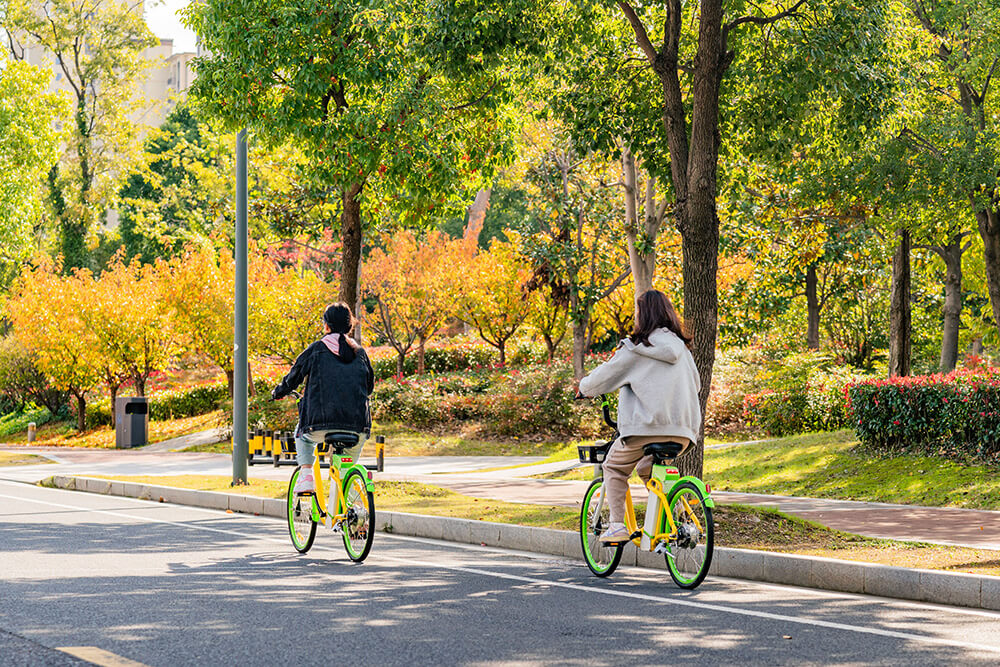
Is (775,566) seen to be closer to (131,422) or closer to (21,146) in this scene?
(131,422)

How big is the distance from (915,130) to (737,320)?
38.0 feet

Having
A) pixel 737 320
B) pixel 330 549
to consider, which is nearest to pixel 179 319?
pixel 737 320

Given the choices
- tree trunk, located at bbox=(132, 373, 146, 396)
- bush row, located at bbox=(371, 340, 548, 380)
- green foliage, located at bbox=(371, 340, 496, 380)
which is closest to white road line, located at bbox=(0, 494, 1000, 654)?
tree trunk, located at bbox=(132, 373, 146, 396)

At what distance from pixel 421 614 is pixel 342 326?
3.37 meters

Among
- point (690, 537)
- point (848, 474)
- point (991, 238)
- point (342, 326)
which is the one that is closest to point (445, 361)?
point (991, 238)

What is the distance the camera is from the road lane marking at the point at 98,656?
5.49 m

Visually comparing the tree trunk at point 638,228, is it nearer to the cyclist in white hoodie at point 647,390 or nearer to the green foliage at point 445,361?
the cyclist in white hoodie at point 647,390

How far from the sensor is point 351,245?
1559cm

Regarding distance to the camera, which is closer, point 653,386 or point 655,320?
point 653,386

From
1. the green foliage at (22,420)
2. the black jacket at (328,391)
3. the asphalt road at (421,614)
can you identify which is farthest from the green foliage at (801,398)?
the green foliage at (22,420)

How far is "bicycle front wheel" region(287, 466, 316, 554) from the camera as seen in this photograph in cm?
984

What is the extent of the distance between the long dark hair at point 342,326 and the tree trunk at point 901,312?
1440cm

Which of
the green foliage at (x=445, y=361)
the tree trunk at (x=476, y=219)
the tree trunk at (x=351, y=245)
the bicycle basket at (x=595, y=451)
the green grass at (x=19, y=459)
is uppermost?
the tree trunk at (x=476, y=219)

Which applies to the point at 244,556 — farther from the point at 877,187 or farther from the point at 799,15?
the point at 877,187
